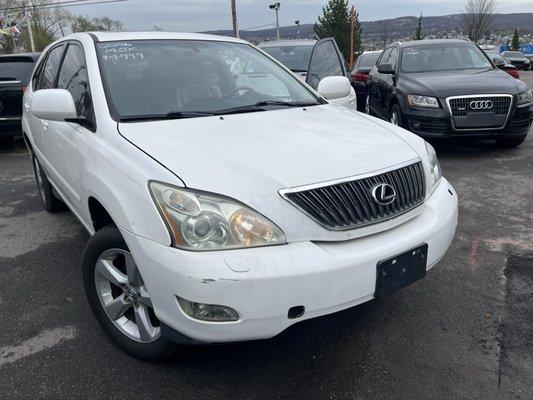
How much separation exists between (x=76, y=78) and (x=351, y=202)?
2171mm

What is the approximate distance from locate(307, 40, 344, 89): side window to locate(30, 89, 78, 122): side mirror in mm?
4591

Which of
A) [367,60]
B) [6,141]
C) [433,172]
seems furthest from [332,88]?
[367,60]

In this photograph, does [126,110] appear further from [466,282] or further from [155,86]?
[466,282]

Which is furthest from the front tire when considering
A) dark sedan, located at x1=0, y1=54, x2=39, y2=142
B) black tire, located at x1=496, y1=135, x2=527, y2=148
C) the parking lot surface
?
dark sedan, located at x1=0, y1=54, x2=39, y2=142

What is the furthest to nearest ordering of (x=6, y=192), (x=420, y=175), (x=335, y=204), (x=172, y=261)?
(x=6, y=192), (x=420, y=175), (x=335, y=204), (x=172, y=261)

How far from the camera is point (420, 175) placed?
8.60ft

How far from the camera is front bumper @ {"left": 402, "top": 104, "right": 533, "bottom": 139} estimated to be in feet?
21.1

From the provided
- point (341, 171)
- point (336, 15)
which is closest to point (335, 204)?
point (341, 171)

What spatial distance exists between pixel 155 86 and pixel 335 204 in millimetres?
1543

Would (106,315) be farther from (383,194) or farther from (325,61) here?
(325,61)

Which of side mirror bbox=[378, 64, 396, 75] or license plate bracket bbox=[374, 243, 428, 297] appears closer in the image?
license plate bracket bbox=[374, 243, 428, 297]

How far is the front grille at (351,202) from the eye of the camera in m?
2.16

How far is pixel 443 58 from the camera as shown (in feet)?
25.6

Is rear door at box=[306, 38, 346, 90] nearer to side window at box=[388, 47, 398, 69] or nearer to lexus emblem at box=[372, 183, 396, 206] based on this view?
side window at box=[388, 47, 398, 69]
